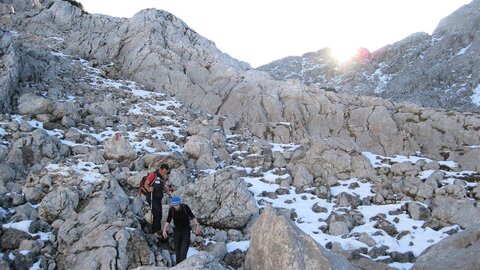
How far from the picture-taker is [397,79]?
2317 inches

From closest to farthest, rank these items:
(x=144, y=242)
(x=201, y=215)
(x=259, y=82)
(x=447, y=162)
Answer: (x=144, y=242), (x=201, y=215), (x=447, y=162), (x=259, y=82)

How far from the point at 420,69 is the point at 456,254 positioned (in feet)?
188

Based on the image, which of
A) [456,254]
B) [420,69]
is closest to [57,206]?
[456,254]

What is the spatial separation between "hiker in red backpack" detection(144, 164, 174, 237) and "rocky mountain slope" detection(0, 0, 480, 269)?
45cm

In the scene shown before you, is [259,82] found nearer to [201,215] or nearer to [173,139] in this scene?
[173,139]

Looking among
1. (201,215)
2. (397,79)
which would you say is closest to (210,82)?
(201,215)

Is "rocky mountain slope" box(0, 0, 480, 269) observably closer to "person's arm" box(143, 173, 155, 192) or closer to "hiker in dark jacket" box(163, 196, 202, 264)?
"hiker in dark jacket" box(163, 196, 202, 264)

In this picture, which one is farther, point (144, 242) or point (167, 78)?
point (167, 78)

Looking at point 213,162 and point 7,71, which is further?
point 7,71

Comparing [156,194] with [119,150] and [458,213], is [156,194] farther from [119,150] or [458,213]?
[458,213]

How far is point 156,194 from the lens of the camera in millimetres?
11383

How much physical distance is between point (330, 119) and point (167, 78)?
11.7m

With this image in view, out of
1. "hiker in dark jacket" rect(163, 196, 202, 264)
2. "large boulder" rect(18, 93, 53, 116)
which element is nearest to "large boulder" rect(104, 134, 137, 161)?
"large boulder" rect(18, 93, 53, 116)

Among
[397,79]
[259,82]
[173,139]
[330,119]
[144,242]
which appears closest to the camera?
[144,242]
